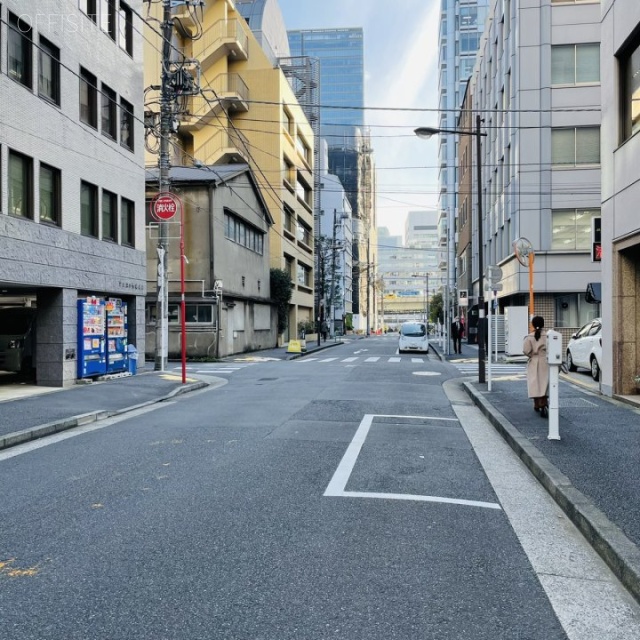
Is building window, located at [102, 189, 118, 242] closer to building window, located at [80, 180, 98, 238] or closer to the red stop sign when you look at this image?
building window, located at [80, 180, 98, 238]

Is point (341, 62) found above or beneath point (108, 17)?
above

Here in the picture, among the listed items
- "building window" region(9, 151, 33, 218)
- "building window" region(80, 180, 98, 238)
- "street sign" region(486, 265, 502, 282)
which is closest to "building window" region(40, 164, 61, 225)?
"building window" region(9, 151, 33, 218)

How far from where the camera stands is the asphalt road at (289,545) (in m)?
3.43

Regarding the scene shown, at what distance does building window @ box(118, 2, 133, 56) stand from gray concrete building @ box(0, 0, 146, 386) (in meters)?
0.03

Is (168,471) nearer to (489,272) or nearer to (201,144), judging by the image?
(489,272)

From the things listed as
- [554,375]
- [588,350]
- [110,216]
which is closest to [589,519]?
[554,375]

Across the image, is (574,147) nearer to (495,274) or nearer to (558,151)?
(558,151)

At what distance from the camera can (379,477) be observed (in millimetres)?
6684

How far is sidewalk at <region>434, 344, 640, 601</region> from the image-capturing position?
455 centimetres

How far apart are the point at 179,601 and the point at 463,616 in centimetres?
159

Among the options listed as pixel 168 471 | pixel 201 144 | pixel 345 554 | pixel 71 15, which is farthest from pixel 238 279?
pixel 345 554

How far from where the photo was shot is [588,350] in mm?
18375

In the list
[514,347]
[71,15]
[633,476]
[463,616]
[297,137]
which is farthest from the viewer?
[297,137]

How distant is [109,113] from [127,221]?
3.23m
